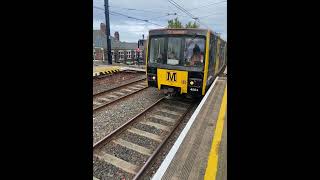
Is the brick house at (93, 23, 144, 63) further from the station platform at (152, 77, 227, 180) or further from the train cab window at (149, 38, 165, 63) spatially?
the station platform at (152, 77, 227, 180)

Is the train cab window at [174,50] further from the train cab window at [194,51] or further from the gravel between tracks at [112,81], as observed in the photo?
the gravel between tracks at [112,81]

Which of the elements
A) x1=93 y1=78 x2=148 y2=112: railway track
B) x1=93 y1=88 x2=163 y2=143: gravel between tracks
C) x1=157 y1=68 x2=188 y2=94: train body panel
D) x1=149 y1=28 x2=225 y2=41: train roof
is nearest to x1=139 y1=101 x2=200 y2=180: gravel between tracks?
x1=93 y1=88 x2=163 y2=143: gravel between tracks

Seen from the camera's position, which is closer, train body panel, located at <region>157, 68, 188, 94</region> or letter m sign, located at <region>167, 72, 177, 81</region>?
train body panel, located at <region>157, 68, 188, 94</region>

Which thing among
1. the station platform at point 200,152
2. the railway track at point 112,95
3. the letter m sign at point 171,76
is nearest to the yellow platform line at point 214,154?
the station platform at point 200,152

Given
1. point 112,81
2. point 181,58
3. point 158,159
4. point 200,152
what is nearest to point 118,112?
point 181,58

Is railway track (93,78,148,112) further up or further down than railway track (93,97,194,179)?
further up

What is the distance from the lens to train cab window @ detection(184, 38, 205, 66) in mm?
8039

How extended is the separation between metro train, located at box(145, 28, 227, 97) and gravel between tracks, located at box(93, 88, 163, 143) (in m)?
1.30

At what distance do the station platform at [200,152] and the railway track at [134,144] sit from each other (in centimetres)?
97

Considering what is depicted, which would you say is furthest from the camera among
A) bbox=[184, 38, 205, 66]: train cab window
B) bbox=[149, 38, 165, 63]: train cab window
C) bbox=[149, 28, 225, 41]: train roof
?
bbox=[149, 38, 165, 63]: train cab window

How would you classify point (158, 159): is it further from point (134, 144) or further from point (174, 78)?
point (174, 78)
